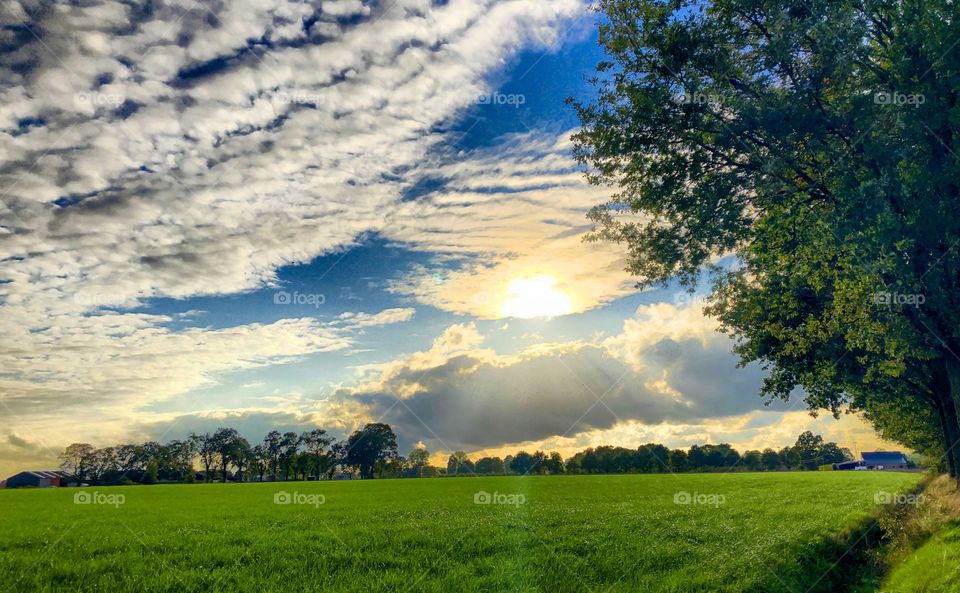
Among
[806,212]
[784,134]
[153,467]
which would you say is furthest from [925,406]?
[153,467]

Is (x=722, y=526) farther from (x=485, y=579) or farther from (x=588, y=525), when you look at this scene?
(x=485, y=579)

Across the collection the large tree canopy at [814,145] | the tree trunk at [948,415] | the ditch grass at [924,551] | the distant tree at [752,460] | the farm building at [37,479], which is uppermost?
the large tree canopy at [814,145]

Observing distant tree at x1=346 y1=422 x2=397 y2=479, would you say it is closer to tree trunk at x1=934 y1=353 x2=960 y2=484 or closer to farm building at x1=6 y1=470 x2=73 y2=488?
farm building at x1=6 y1=470 x2=73 y2=488

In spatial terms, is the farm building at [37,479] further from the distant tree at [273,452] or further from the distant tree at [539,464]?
the distant tree at [539,464]

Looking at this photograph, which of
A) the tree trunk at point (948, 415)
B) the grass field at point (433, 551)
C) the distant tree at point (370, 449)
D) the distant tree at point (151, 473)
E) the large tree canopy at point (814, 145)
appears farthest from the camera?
the distant tree at point (370, 449)

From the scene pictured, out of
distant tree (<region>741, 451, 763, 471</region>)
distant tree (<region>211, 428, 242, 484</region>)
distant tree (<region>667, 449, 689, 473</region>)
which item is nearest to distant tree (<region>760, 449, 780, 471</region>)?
distant tree (<region>741, 451, 763, 471</region>)

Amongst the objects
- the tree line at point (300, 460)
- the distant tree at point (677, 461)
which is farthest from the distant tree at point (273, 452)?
the distant tree at point (677, 461)

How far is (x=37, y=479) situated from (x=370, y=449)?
104355 millimetres

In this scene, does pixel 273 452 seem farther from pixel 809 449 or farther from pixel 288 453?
pixel 809 449

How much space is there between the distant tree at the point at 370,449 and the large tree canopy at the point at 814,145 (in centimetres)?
14971

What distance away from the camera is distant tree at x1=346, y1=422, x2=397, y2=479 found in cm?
15800

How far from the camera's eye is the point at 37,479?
549ft

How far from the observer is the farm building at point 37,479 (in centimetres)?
16138

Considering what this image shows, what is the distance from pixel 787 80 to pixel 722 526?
16.9 meters
